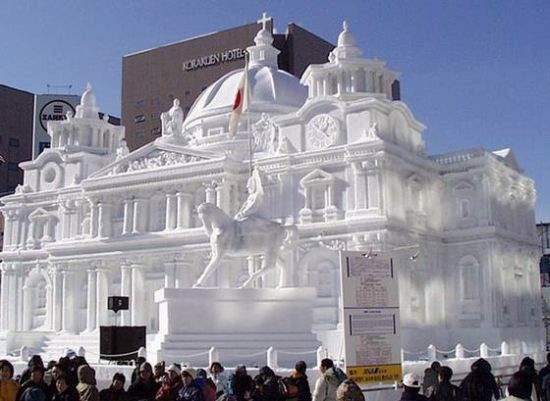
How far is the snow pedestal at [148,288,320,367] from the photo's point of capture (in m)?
33.9

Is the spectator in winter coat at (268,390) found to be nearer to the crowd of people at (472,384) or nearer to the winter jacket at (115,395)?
the winter jacket at (115,395)

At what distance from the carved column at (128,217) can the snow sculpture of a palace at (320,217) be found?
0.23ft

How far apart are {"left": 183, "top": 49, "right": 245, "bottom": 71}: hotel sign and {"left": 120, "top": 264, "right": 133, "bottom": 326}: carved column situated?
1653 inches

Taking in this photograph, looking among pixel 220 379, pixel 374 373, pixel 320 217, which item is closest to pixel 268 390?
pixel 220 379

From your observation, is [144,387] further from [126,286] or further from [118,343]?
[126,286]

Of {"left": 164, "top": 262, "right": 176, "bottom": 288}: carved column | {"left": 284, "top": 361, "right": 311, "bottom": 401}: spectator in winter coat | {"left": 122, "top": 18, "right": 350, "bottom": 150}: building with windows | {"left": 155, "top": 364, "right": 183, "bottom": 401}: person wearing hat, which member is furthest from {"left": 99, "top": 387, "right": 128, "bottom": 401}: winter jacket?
{"left": 122, "top": 18, "right": 350, "bottom": 150}: building with windows

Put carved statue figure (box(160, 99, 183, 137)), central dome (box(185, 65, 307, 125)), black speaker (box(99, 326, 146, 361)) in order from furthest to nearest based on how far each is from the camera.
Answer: central dome (box(185, 65, 307, 125)), carved statue figure (box(160, 99, 183, 137)), black speaker (box(99, 326, 146, 361))

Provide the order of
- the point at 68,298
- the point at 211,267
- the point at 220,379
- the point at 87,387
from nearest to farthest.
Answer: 1. the point at 87,387
2. the point at 220,379
3. the point at 211,267
4. the point at 68,298

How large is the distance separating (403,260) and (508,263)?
10.3 meters

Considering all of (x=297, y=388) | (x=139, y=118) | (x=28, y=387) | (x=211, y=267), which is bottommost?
(x=297, y=388)

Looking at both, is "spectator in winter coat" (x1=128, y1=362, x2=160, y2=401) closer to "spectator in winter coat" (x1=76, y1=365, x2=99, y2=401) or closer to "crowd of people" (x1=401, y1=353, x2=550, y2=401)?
"spectator in winter coat" (x1=76, y1=365, x2=99, y2=401)

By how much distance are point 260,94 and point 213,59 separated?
33071 mm

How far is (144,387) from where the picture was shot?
15.0 m

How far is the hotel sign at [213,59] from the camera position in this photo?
303 ft
